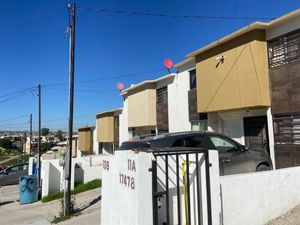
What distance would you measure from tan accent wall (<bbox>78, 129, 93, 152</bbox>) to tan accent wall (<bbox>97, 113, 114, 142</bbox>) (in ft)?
23.0

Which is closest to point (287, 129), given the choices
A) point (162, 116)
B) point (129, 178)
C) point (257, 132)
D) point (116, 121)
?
point (257, 132)

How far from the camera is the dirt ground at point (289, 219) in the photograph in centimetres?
608

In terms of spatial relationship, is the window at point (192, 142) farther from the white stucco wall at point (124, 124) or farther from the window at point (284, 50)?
the white stucco wall at point (124, 124)

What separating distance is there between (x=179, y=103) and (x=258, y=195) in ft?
42.6

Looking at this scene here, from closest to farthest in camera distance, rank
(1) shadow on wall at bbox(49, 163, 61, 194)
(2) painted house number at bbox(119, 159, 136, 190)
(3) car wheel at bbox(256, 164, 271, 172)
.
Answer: (2) painted house number at bbox(119, 159, 136, 190)
(3) car wheel at bbox(256, 164, 271, 172)
(1) shadow on wall at bbox(49, 163, 61, 194)

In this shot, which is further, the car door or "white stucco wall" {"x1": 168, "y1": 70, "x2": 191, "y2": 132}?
Result: "white stucco wall" {"x1": 168, "y1": 70, "x2": 191, "y2": 132}

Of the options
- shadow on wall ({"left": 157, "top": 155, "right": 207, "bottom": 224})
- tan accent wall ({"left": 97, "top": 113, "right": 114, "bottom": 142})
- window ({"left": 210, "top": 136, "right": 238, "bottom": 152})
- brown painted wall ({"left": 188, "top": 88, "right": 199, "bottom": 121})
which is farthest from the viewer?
tan accent wall ({"left": 97, "top": 113, "right": 114, "bottom": 142})

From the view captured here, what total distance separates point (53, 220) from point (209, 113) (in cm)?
890

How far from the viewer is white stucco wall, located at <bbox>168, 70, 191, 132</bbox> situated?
18156mm

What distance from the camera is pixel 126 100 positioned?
28.5 meters

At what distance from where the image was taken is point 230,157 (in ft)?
26.5

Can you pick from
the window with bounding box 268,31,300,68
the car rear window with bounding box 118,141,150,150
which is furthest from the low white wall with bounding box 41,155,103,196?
the window with bounding box 268,31,300,68

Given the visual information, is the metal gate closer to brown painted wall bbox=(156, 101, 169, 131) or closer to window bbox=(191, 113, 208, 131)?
A: window bbox=(191, 113, 208, 131)

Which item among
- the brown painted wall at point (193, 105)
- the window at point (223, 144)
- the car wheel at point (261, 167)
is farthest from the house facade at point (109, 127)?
the car wheel at point (261, 167)
